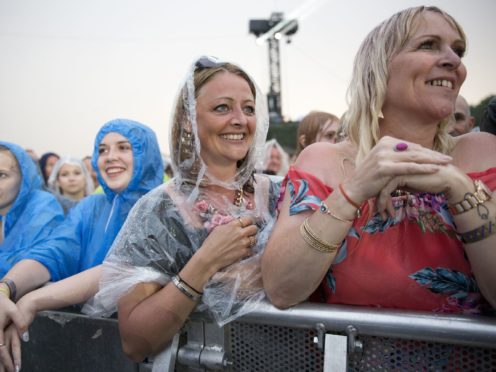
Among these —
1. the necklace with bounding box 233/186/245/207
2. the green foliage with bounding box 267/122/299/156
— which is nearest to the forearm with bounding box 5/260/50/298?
the necklace with bounding box 233/186/245/207

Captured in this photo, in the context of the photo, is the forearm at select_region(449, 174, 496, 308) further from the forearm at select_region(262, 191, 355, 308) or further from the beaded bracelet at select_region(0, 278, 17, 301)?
the beaded bracelet at select_region(0, 278, 17, 301)

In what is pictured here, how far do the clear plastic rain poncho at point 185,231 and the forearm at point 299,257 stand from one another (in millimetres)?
98

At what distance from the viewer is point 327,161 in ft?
4.80

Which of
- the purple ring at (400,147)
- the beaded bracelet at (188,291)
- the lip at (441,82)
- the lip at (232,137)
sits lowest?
the beaded bracelet at (188,291)

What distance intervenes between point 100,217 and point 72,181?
2839mm

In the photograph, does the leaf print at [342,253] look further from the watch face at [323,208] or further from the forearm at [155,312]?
the forearm at [155,312]

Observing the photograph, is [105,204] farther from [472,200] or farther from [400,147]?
[472,200]

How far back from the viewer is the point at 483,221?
1.16 metres

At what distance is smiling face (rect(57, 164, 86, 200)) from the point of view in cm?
512

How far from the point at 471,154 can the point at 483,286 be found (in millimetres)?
472

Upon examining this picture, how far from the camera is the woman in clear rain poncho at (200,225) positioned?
135cm

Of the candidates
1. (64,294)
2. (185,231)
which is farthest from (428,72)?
(64,294)

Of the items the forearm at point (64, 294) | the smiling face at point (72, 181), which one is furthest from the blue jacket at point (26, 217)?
the smiling face at point (72, 181)

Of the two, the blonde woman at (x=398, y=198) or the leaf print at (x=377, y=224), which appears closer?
the blonde woman at (x=398, y=198)
